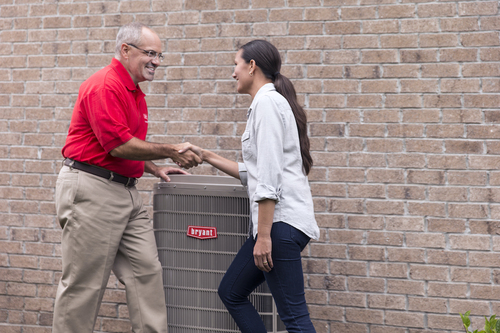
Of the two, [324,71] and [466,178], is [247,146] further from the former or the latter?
[466,178]

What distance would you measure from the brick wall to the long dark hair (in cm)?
93

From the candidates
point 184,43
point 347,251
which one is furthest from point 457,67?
point 184,43

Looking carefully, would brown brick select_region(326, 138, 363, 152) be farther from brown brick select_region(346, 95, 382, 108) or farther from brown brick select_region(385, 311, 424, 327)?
brown brick select_region(385, 311, 424, 327)

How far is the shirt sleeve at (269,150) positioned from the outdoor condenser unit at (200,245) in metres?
0.48

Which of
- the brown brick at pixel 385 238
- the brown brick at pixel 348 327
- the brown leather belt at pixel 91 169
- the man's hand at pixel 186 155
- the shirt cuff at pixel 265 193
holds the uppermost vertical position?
the man's hand at pixel 186 155

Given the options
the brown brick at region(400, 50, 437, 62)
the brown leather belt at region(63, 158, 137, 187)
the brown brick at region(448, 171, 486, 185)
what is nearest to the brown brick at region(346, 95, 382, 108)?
the brown brick at region(400, 50, 437, 62)

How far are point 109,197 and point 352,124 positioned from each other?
1638mm

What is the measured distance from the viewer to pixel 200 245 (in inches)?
110

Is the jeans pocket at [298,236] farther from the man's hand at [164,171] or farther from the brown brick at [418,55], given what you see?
the brown brick at [418,55]

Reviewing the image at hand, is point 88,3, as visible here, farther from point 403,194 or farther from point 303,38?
point 403,194

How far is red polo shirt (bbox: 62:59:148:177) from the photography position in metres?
2.63

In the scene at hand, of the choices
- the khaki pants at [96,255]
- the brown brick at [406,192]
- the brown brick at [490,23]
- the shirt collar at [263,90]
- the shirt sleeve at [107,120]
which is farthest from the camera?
the brown brick at [406,192]

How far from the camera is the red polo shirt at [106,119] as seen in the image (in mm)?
2629

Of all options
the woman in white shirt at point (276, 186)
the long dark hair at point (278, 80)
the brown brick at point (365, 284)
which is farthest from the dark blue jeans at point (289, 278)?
the brown brick at point (365, 284)
